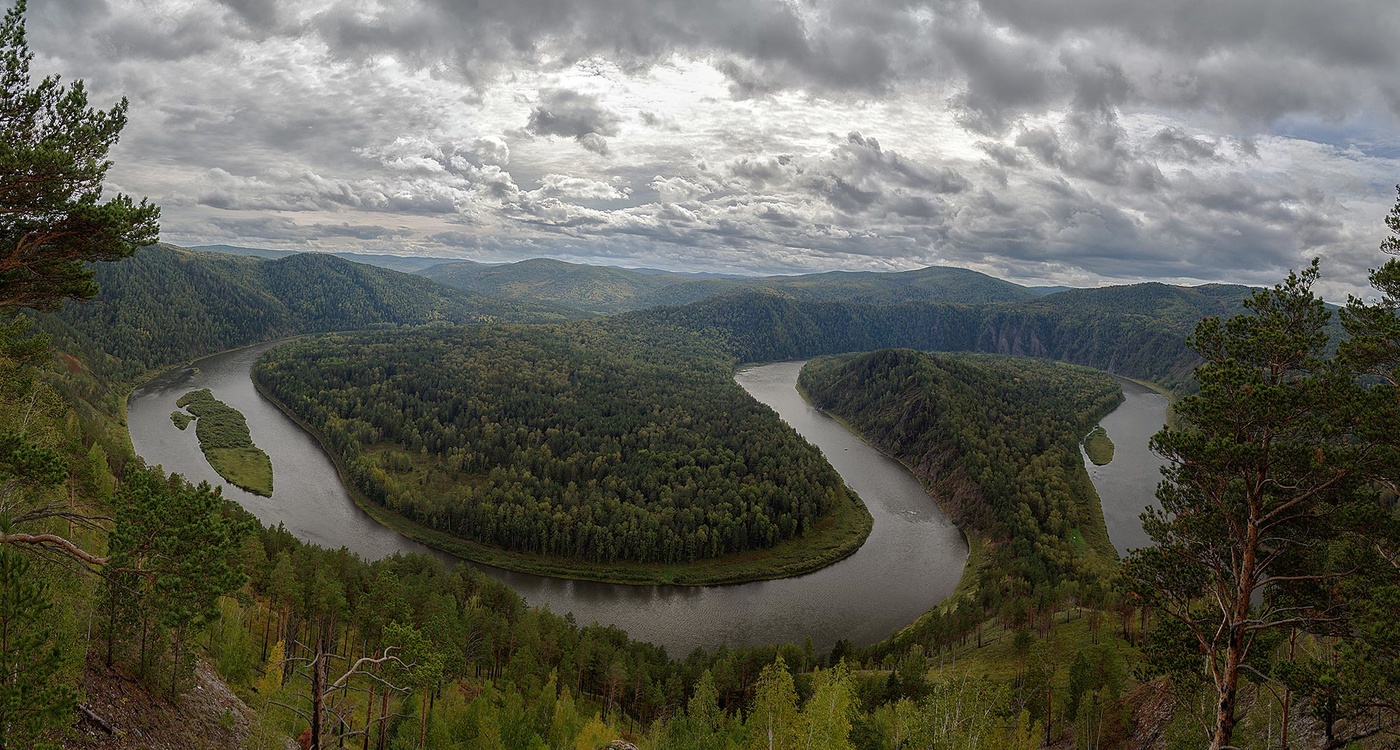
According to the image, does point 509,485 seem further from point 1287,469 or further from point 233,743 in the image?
point 1287,469

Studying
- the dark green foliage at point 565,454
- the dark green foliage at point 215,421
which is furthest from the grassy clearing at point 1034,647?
the dark green foliage at point 215,421

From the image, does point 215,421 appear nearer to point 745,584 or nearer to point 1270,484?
point 745,584

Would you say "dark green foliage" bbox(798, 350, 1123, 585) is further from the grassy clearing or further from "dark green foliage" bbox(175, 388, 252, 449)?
"dark green foliage" bbox(175, 388, 252, 449)

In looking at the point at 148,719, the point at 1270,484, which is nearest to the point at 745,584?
the point at 148,719

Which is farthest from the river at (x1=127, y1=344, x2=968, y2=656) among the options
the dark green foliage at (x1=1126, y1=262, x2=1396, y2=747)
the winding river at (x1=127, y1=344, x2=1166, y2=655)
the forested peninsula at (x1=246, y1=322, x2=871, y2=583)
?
the dark green foliage at (x1=1126, y1=262, x2=1396, y2=747)

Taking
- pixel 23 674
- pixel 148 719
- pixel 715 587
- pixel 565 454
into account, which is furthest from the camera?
pixel 565 454

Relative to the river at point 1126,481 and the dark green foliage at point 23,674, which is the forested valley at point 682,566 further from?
the river at point 1126,481

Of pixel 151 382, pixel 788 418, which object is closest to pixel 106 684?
pixel 788 418
